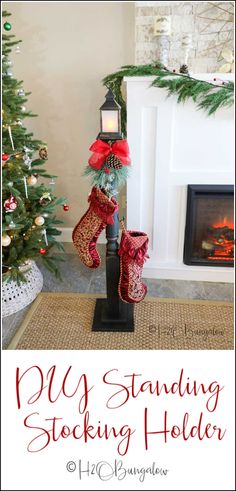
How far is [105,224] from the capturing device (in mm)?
1770

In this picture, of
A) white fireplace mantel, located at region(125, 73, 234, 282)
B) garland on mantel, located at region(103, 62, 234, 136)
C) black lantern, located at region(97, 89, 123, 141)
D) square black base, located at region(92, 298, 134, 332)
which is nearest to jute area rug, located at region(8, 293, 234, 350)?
square black base, located at region(92, 298, 134, 332)

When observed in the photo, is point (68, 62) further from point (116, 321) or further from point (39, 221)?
point (116, 321)

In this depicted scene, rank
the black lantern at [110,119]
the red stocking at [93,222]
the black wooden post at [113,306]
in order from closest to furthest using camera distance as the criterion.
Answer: the black lantern at [110,119], the red stocking at [93,222], the black wooden post at [113,306]

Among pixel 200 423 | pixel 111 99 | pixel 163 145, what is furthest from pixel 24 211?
pixel 200 423

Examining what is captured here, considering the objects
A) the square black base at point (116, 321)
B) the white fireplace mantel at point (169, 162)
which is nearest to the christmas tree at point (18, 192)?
the square black base at point (116, 321)

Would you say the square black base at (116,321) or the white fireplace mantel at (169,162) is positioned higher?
the white fireplace mantel at (169,162)

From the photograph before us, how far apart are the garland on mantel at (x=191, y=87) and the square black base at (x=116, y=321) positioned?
112cm

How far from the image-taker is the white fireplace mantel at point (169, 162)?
2006 mm

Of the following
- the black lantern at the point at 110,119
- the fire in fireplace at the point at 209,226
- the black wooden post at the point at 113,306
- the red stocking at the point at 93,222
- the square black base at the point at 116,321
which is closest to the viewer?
the black lantern at the point at 110,119

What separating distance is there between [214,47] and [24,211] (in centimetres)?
137

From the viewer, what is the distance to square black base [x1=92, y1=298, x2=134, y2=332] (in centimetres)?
194

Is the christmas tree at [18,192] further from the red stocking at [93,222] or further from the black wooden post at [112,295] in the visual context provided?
the black wooden post at [112,295]

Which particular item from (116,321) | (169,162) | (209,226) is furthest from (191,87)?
(116,321)

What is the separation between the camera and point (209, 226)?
2264 mm
